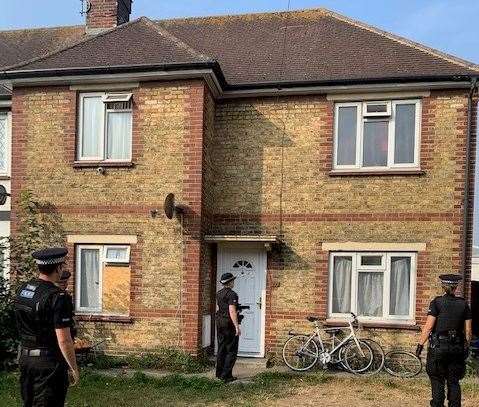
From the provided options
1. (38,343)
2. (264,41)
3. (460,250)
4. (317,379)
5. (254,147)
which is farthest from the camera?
(264,41)

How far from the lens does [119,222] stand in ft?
33.6

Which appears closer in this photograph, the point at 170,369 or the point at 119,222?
the point at 170,369

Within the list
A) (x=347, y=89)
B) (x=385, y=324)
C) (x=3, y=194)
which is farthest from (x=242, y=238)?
(x=3, y=194)

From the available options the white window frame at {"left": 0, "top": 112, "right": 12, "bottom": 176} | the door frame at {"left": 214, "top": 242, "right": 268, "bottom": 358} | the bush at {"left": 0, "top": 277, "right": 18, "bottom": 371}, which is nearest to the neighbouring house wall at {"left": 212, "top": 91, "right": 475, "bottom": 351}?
the door frame at {"left": 214, "top": 242, "right": 268, "bottom": 358}

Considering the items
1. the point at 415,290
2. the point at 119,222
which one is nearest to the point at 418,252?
the point at 415,290

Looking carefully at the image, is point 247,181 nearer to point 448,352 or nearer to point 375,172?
point 375,172

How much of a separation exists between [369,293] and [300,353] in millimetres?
1758

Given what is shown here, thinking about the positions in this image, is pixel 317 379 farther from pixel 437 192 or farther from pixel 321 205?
pixel 437 192

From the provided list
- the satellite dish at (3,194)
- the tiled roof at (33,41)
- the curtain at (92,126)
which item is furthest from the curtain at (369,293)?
the tiled roof at (33,41)

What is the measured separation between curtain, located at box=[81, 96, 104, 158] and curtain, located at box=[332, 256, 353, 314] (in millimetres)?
5087

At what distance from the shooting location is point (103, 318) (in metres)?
10.1

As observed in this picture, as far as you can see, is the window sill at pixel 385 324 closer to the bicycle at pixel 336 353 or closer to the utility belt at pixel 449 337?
the bicycle at pixel 336 353

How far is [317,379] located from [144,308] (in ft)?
10.9

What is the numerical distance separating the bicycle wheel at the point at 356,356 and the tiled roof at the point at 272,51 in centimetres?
489
